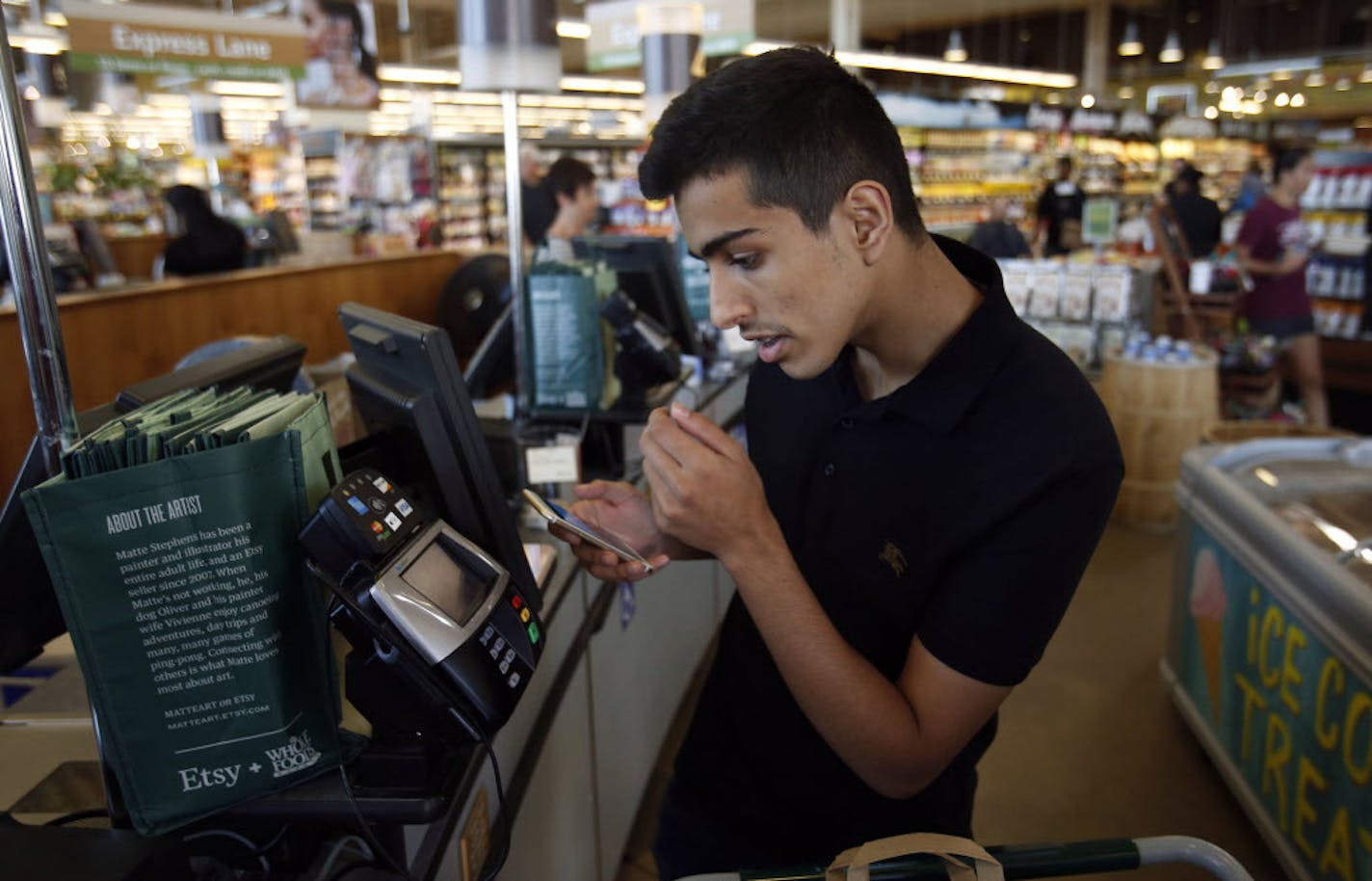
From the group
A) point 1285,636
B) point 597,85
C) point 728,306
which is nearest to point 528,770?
point 728,306

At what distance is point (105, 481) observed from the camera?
0.92m

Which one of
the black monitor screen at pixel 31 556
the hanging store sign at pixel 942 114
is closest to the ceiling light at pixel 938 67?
the hanging store sign at pixel 942 114

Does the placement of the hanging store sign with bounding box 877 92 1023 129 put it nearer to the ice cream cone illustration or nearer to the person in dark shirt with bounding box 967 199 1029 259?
the person in dark shirt with bounding box 967 199 1029 259

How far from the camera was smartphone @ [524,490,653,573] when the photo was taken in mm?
1179

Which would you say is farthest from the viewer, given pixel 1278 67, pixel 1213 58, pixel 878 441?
pixel 1213 58

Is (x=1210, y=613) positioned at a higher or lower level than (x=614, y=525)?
lower

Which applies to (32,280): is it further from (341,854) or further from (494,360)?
(494,360)

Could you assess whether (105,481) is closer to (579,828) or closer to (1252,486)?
(579,828)

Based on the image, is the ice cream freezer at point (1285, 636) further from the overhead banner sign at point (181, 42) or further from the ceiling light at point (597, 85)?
the ceiling light at point (597, 85)

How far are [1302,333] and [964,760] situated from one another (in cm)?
626

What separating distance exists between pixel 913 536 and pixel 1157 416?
4.30 metres

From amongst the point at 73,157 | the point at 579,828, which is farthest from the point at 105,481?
the point at 73,157

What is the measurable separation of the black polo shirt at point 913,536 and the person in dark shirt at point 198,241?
217 inches

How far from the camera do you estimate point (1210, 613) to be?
10.4 feet
